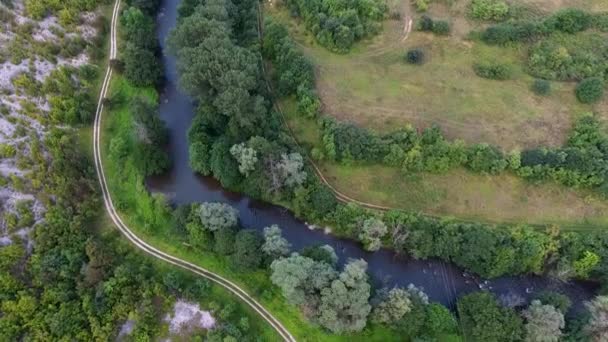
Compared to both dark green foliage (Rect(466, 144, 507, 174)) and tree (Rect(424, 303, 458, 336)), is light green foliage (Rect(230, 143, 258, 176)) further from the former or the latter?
dark green foliage (Rect(466, 144, 507, 174))

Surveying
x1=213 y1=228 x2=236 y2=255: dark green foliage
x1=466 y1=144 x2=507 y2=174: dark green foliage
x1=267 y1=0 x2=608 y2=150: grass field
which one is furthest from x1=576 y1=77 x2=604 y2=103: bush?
x1=213 y1=228 x2=236 y2=255: dark green foliage

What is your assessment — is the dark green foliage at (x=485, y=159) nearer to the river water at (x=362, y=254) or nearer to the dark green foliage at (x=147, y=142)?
the river water at (x=362, y=254)

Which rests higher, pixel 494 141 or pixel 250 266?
pixel 494 141

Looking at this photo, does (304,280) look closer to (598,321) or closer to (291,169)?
(291,169)

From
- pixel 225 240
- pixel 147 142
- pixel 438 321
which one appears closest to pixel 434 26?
pixel 438 321

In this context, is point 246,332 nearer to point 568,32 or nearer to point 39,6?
point 39,6

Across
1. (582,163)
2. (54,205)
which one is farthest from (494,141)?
(54,205)

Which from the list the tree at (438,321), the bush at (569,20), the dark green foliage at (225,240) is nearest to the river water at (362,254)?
the tree at (438,321)
